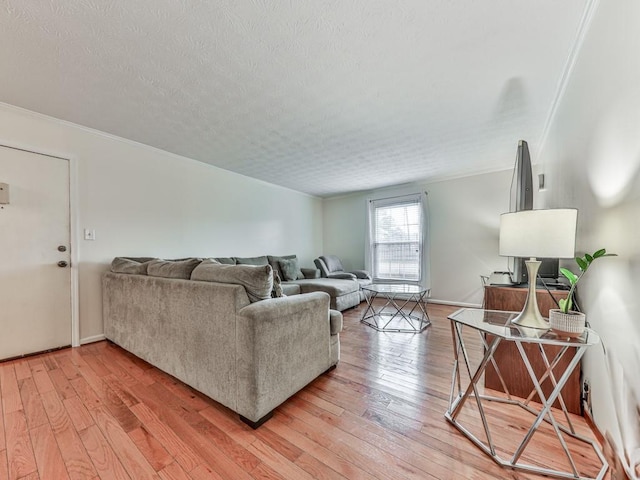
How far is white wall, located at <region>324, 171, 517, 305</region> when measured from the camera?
4.14 m

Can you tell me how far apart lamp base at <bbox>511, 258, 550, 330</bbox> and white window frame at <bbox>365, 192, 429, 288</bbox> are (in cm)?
325

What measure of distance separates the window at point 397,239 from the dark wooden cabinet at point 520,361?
289cm

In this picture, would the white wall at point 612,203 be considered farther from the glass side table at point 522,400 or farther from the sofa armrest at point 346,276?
the sofa armrest at point 346,276

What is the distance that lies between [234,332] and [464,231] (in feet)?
13.9

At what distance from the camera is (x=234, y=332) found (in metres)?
1.46

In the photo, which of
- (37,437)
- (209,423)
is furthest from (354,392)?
(37,437)

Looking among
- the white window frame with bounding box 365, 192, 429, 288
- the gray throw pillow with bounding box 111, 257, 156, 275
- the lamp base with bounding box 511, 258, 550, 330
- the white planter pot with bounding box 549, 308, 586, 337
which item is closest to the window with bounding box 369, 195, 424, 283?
the white window frame with bounding box 365, 192, 429, 288

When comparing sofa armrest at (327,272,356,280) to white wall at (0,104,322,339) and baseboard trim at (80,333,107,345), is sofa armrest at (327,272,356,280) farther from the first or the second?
baseboard trim at (80,333,107,345)

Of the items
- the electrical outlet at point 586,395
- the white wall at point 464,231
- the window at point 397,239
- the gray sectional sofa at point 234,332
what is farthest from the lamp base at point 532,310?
the window at point 397,239

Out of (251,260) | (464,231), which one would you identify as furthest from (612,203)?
(251,260)

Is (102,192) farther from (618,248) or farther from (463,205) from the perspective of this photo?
(463,205)

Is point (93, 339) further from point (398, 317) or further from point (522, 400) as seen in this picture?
point (522, 400)

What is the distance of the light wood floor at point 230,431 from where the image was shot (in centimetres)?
117

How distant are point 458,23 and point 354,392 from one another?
2389 millimetres
